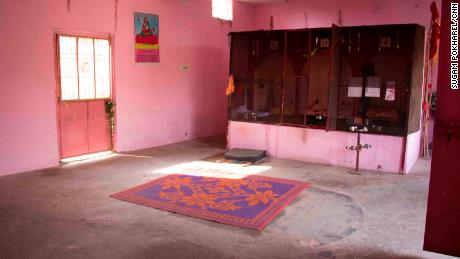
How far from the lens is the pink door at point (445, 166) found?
3.15 m

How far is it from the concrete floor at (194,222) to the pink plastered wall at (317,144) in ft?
1.24

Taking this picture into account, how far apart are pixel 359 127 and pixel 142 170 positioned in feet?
12.4

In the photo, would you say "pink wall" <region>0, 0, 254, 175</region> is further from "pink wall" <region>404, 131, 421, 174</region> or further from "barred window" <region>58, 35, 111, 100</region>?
"pink wall" <region>404, 131, 421, 174</region>

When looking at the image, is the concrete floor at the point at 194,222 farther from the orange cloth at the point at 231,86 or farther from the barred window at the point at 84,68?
the orange cloth at the point at 231,86

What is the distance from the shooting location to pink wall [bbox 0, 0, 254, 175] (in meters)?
5.99

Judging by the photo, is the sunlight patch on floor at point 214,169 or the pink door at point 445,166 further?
the sunlight patch on floor at point 214,169

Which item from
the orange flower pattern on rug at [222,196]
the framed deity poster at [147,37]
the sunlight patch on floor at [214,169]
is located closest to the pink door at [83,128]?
the framed deity poster at [147,37]

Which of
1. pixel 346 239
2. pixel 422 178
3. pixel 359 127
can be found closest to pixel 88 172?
pixel 346 239

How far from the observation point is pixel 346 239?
3943mm

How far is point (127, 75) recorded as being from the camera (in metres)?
7.68

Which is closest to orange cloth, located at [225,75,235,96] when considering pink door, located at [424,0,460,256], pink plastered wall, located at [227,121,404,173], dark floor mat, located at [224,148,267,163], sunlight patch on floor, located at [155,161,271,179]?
pink plastered wall, located at [227,121,404,173]

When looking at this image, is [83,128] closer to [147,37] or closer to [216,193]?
[147,37]

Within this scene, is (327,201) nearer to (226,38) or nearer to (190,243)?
(190,243)

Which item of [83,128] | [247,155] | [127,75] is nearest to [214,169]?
[247,155]
